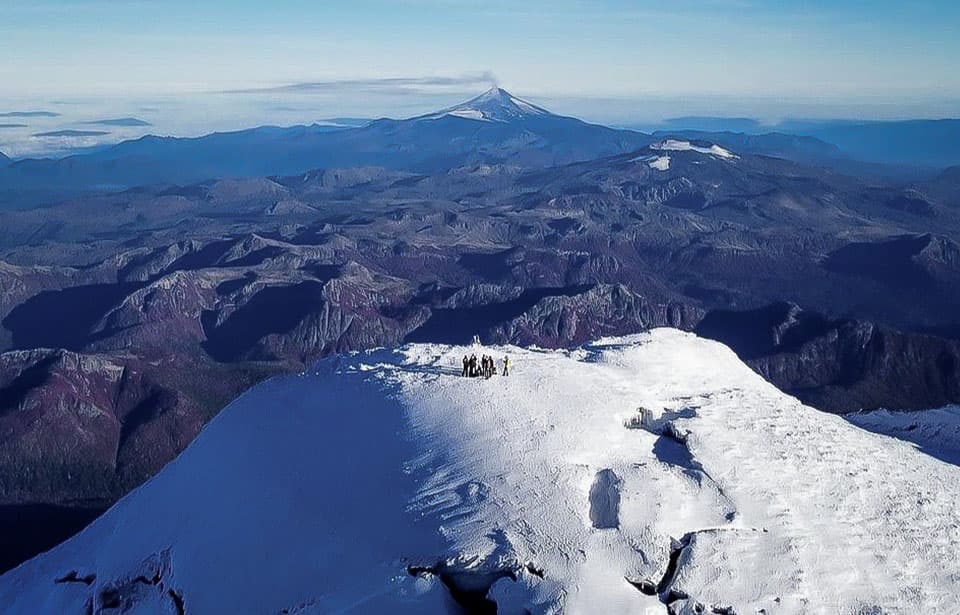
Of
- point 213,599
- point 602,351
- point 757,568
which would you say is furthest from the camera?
point 602,351

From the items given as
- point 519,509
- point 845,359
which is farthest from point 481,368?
point 845,359

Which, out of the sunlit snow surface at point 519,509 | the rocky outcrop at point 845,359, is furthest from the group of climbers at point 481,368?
the rocky outcrop at point 845,359

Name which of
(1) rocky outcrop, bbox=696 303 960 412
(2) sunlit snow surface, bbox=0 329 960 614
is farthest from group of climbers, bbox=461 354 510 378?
(1) rocky outcrop, bbox=696 303 960 412

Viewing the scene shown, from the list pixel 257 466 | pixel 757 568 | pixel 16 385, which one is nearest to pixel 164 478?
pixel 257 466

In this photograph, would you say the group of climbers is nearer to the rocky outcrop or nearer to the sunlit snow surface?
the sunlit snow surface

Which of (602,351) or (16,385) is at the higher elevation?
(602,351)

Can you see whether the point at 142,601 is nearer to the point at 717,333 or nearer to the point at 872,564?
the point at 872,564

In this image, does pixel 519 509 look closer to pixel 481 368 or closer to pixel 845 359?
pixel 481 368

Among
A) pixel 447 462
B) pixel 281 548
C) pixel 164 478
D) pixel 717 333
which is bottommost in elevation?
pixel 717 333

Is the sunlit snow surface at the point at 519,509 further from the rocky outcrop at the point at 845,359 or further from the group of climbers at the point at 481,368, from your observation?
the rocky outcrop at the point at 845,359
